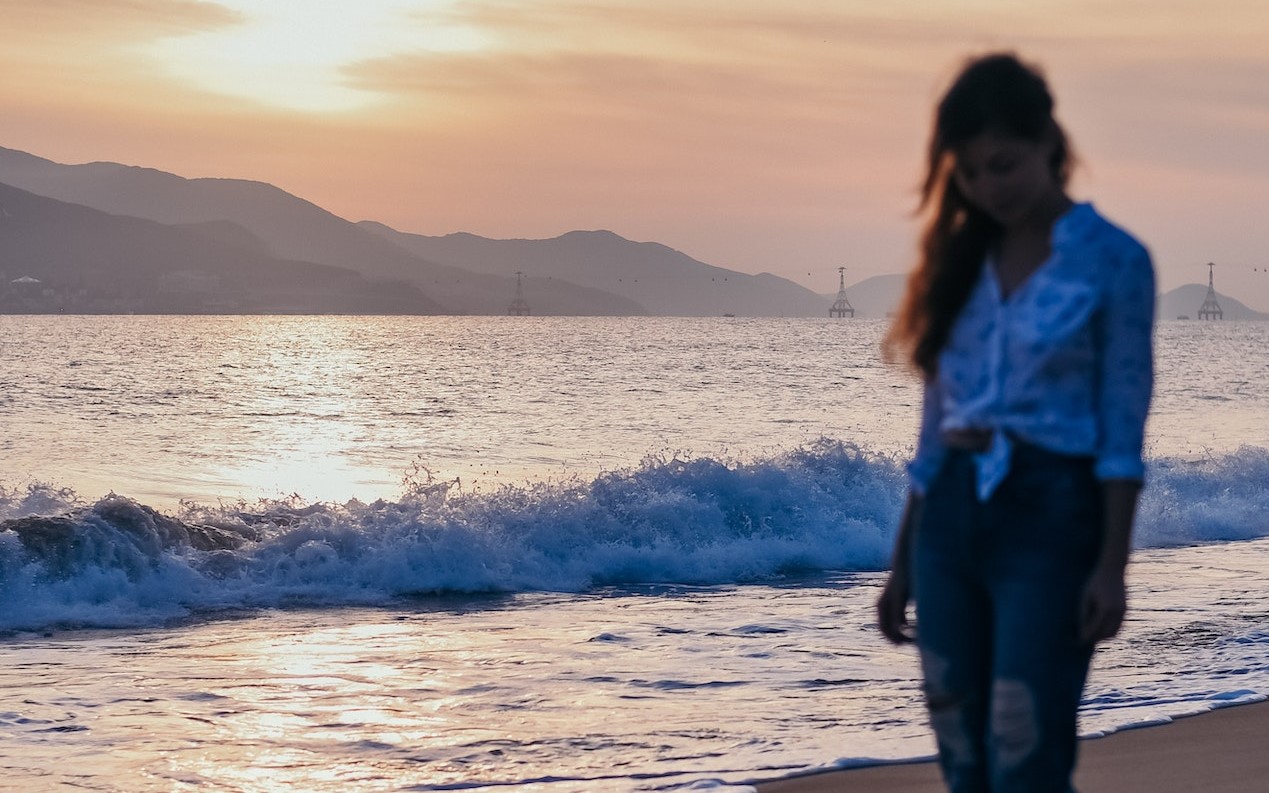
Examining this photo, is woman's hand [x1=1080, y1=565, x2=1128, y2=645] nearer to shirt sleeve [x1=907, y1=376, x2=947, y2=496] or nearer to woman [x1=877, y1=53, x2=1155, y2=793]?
woman [x1=877, y1=53, x2=1155, y2=793]

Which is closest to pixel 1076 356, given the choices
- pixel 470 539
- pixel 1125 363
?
pixel 1125 363

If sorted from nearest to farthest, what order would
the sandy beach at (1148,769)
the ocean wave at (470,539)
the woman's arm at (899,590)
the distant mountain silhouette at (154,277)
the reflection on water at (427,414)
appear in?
1. the woman's arm at (899,590)
2. the sandy beach at (1148,769)
3. the ocean wave at (470,539)
4. the reflection on water at (427,414)
5. the distant mountain silhouette at (154,277)

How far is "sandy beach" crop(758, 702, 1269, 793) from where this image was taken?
5301mm

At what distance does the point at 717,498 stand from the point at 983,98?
548 inches

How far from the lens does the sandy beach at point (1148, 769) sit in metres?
5.30

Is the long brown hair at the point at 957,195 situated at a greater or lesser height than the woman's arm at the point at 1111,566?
greater

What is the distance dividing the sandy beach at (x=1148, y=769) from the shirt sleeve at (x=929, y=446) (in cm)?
297

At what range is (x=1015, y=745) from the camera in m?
2.51

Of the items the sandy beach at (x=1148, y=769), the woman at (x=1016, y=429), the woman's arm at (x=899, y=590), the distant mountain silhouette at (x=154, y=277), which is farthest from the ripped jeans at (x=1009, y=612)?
the distant mountain silhouette at (x=154, y=277)

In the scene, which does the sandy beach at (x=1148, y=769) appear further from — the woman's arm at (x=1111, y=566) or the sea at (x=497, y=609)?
the woman's arm at (x=1111, y=566)

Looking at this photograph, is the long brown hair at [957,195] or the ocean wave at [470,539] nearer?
the long brown hair at [957,195]

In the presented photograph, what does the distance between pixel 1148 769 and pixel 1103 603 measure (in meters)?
3.52

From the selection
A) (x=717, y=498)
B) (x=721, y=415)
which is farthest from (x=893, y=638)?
(x=721, y=415)

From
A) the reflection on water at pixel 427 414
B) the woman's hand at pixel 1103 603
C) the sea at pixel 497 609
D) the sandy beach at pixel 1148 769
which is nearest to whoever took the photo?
the woman's hand at pixel 1103 603
